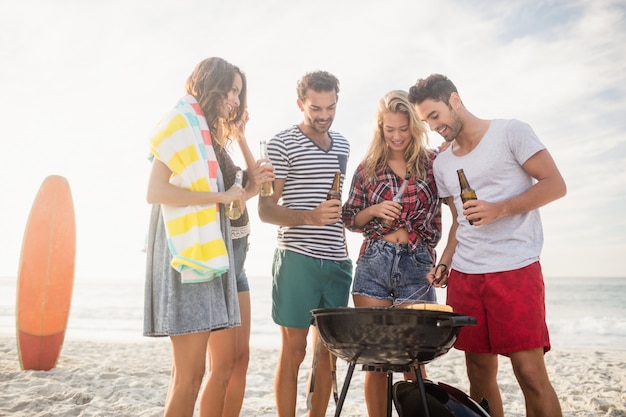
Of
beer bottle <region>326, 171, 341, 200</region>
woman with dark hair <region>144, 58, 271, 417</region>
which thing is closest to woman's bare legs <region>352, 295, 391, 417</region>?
beer bottle <region>326, 171, 341, 200</region>

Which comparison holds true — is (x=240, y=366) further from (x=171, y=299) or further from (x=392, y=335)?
(x=392, y=335)

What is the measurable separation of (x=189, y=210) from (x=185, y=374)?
0.76 m

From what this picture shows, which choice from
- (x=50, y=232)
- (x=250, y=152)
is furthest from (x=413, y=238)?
(x=50, y=232)

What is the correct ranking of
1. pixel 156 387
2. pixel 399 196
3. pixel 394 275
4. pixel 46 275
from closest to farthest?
pixel 394 275 → pixel 399 196 → pixel 156 387 → pixel 46 275

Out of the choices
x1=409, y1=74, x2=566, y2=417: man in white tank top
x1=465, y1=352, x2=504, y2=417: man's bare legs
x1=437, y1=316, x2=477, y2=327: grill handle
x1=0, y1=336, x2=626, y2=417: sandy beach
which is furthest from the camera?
x1=0, y1=336, x2=626, y2=417: sandy beach

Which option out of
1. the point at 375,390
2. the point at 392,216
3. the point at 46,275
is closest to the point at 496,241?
the point at 392,216

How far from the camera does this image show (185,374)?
7.80ft

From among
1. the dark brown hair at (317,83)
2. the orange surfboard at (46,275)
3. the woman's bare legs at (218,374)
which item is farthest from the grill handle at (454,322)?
the orange surfboard at (46,275)

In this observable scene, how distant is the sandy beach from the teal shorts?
5.47 ft

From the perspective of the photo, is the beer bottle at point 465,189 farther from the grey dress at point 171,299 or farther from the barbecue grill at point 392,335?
the grey dress at point 171,299

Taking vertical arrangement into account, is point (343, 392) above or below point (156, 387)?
above

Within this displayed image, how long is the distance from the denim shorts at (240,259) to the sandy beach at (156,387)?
2022 mm

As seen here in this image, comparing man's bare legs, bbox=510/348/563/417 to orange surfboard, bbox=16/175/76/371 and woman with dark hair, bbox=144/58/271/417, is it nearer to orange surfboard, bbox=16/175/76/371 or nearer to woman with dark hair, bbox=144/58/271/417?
woman with dark hair, bbox=144/58/271/417

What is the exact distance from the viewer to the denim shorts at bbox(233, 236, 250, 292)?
3.08 m
